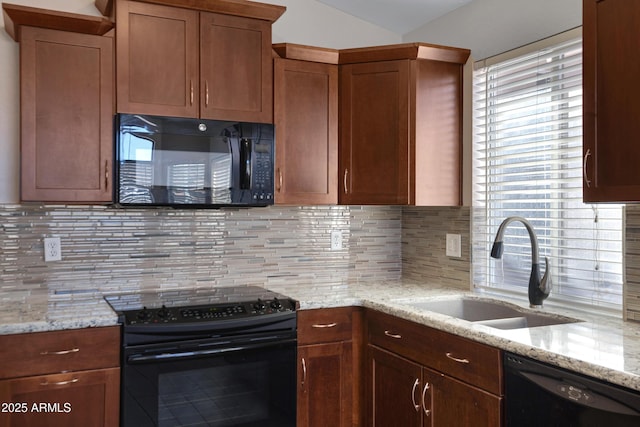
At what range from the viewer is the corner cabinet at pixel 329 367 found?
8.46ft

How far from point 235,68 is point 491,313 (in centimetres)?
169

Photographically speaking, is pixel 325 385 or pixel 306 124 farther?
pixel 306 124

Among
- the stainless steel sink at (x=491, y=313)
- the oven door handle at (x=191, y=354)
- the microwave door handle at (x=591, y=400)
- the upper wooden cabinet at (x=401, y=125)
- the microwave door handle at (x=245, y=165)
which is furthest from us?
the upper wooden cabinet at (x=401, y=125)

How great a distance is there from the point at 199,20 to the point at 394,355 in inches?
69.9

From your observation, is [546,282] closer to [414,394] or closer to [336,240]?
[414,394]

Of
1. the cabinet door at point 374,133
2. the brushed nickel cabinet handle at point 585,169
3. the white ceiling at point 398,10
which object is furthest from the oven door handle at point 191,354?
the white ceiling at point 398,10

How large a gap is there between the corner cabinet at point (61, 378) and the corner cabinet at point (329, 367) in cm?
81

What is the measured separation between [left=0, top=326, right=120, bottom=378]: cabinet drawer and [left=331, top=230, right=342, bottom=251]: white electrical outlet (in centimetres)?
145

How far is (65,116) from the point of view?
2.45 m

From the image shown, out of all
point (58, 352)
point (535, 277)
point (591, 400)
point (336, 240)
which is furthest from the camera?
point (336, 240)

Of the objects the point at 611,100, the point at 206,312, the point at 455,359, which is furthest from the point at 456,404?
the point at 611,100

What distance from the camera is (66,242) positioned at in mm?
2705

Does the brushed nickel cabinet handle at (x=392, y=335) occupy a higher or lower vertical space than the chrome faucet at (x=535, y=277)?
lower

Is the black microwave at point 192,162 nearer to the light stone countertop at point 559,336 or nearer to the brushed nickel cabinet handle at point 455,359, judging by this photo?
the light stone countertop at point 559,336
